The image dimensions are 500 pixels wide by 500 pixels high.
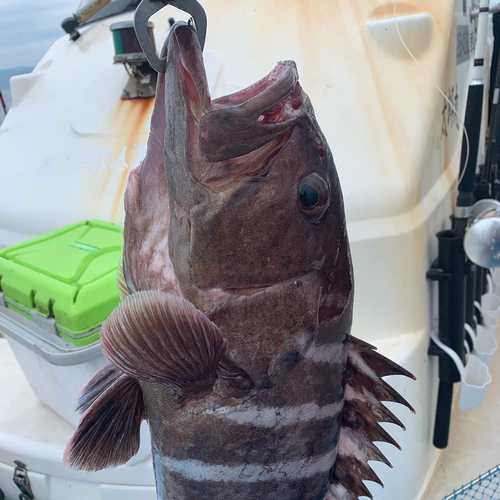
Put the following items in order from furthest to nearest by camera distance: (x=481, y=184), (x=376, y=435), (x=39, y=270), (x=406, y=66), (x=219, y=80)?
(x=481, y=184) → (x=219, y=80) → (x=406, y=66) → (x=39, y=270) → (x=376, y=435)

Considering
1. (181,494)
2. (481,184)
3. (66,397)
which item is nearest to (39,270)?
(66,397)

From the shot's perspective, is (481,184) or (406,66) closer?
(406,66)

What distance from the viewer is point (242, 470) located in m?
0.75

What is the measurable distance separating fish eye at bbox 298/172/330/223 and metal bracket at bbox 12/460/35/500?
5.35ft

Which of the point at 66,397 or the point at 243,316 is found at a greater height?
the point at 243,316

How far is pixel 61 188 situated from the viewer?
2.00m

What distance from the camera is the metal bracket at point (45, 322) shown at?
4.46 feet

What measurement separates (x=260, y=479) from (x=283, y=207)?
452 mm

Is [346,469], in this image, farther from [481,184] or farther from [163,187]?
[481,184]

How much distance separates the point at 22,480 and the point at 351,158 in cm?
165

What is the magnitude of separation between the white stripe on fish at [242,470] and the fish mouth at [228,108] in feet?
1.61

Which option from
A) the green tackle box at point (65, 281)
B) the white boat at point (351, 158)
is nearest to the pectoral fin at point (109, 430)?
the green tackle box at point (65, 281)

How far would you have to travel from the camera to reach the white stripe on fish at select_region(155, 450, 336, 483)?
29.7 inches

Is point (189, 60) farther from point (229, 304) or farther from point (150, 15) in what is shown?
point (229, 304)
